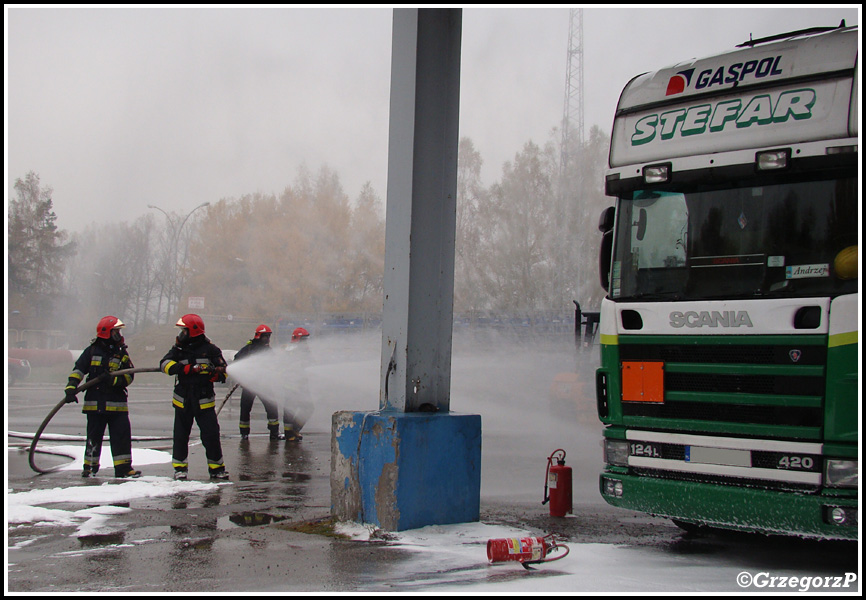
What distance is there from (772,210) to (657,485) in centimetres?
199

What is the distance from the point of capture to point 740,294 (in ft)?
17.4

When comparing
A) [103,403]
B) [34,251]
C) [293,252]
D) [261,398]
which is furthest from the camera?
[34,251]

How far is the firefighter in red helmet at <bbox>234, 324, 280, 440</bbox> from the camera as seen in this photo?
12.6 meters

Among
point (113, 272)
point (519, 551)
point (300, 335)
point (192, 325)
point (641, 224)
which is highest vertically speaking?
point (113, 272)

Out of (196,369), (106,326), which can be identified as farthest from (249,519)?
(106,326)

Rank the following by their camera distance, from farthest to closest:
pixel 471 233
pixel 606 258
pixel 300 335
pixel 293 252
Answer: pixel 293 252, pixel 471 233, pixel 300 335, pixel 606 258

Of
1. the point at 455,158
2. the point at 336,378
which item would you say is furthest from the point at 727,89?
the point at 336,378

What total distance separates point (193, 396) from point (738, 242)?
590cm

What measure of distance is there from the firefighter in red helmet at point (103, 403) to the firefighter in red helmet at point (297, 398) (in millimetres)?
3842

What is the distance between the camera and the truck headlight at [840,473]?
478cm

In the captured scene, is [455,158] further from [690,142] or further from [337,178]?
[337,178]

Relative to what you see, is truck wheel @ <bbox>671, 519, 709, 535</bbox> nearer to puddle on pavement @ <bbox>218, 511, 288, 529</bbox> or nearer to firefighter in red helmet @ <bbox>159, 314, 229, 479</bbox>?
puddle on pavement @ <bbox>218, 511, 288, 529</bbox>

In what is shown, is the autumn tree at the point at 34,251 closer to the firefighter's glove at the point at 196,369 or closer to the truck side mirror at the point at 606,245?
the firefighter's glove at the point at 196,369

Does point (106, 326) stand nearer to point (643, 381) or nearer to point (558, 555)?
point (558, 555)
